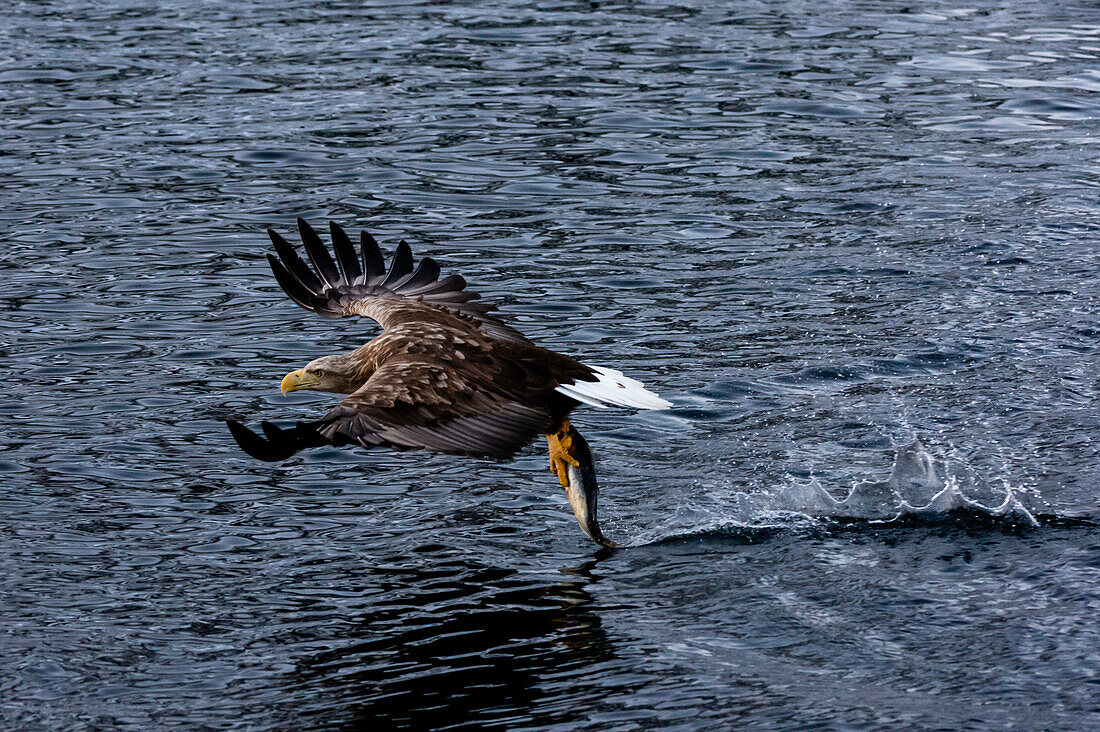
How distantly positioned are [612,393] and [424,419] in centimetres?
83

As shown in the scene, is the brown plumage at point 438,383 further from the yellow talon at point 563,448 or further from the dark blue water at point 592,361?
the dark blue water at point 592,361

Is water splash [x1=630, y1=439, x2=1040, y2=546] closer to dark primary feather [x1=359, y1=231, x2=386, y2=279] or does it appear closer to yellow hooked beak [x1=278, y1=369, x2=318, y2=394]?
yellow hooked beak [x1=278, y1=369, x2=318, y2=394]

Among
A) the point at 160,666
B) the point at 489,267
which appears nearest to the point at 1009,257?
the point at 489,267

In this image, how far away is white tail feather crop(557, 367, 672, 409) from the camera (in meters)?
5.80

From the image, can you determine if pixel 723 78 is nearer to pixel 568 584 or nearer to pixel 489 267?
pixel 489 267

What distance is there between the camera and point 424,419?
548 cm

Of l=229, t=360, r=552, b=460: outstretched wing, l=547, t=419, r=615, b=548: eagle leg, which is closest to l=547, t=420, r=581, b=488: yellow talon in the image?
l=547, t=419, r=615, b=548: eagle leg

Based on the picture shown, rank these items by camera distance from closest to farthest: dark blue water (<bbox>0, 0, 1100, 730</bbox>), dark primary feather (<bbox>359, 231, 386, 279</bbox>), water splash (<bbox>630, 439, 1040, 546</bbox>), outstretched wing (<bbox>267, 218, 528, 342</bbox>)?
dark blue water (<bbox>0, 0, 1100, 730</bbox>) → water splash (<bbox>630, 439, 1040, 546</bbox>) → outstretched wing (<bbox>267, 218, 528, 342</bbox>) → dark primary feather (<bbox>359, 231, 386, 279</bbox>)

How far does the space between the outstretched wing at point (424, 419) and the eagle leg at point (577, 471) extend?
130 mm

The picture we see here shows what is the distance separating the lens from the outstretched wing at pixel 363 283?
23.0 ft

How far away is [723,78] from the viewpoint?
13.6 metres

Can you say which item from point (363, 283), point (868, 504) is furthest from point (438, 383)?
point (868, 504)

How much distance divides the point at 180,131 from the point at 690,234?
4.70 meters

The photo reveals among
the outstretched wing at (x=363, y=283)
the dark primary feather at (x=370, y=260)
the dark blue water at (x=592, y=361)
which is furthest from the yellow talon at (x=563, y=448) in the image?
the dark primary feather at (x=370, y=260)
